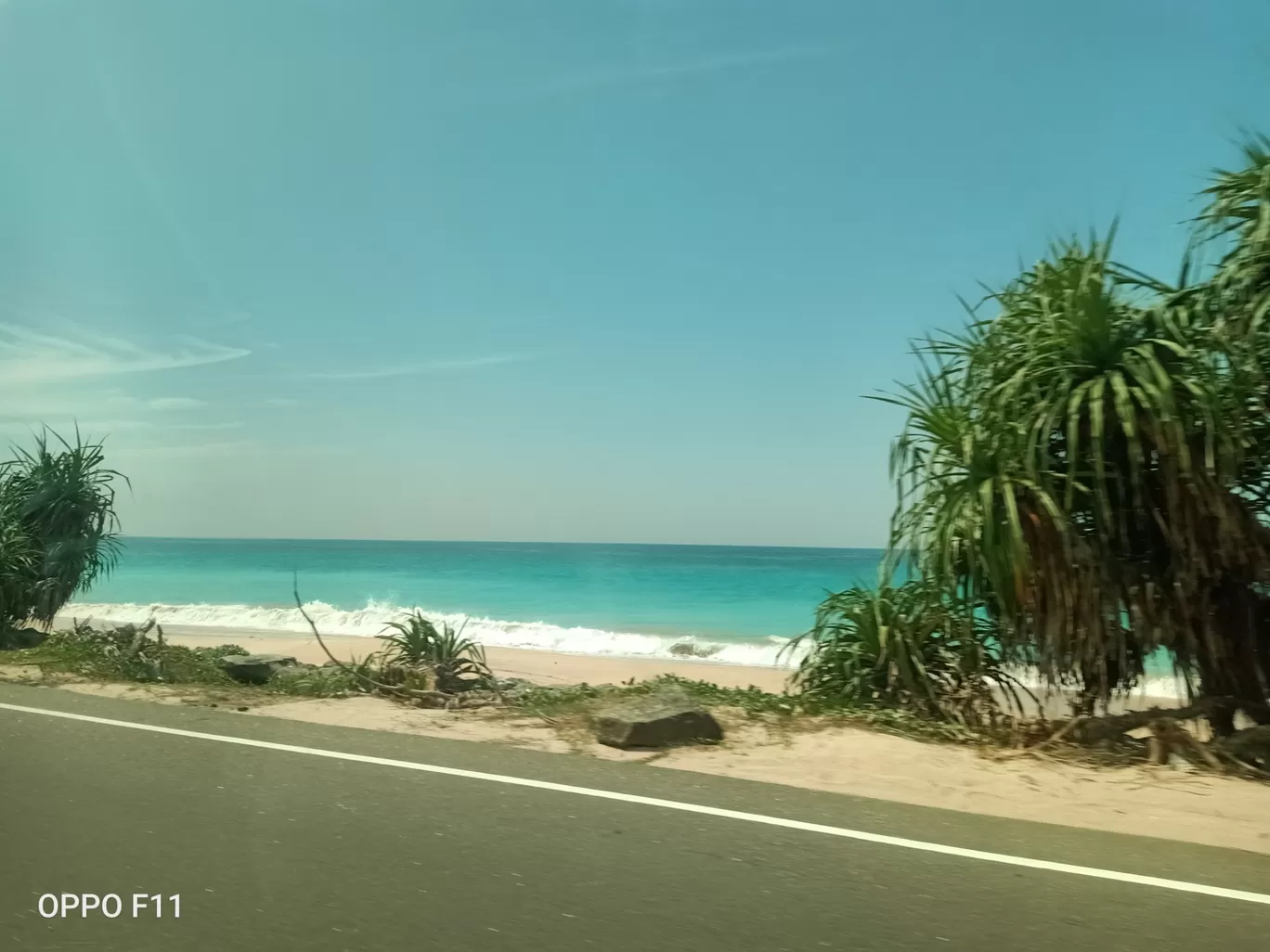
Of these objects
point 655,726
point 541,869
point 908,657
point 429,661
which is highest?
point 908,657

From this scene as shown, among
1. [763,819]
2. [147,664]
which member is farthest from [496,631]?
[763,819]

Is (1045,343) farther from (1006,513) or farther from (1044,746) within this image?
(1044,746)

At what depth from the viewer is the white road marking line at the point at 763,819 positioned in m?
4.85

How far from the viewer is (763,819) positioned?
5.92 metres

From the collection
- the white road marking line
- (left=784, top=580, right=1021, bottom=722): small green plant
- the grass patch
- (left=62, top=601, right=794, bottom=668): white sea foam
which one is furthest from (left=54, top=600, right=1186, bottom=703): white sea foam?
the white road marking line

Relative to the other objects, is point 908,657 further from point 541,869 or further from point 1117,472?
point 541,869

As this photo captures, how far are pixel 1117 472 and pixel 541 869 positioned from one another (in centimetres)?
544

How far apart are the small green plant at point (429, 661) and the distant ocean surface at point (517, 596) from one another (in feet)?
14.9

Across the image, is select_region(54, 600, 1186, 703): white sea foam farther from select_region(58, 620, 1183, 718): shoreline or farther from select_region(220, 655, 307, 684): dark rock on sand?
select_region(220, 655, 307, 684): dark rock on sand

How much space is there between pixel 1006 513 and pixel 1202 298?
2417 millimetres

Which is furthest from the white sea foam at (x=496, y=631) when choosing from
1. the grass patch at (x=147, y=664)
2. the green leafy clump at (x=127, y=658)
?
the grass patch at (x=147, y=664)

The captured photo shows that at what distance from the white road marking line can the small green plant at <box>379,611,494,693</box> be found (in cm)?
298

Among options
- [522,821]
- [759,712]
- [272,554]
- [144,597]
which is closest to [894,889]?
[522,821]

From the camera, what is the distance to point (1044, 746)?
798 cm
